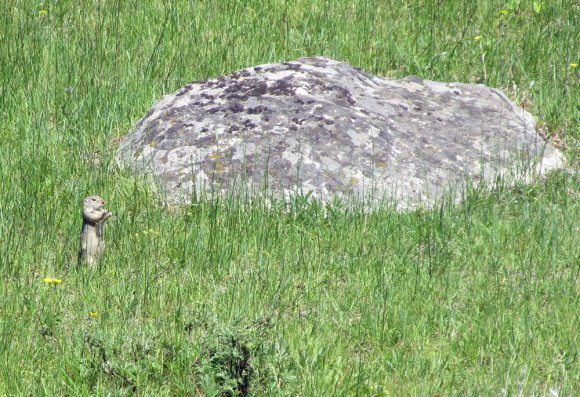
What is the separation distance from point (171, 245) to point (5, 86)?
95.0 inches

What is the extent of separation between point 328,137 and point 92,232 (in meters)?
1.91

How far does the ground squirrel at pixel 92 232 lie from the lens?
15.8ft

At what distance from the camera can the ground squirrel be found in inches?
189

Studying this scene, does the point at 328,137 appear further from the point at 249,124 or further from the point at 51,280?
the point at 51,280

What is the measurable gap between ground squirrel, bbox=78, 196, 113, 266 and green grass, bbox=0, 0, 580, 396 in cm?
9

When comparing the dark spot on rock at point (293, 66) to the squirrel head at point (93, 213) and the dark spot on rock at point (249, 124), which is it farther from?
the squirrel head at point (93, 213)

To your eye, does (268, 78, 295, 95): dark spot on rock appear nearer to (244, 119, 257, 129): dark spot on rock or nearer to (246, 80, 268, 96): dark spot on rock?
(246, 80, 268, 96): dark spot on rock

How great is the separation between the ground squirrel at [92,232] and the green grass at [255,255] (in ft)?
0.31

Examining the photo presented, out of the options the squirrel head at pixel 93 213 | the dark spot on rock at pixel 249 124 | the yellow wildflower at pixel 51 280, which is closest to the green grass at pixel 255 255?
the yellow wildflower at pixel 51 280

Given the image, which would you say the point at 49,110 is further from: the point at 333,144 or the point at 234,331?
the point at 234,331

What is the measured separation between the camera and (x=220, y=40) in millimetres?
7500

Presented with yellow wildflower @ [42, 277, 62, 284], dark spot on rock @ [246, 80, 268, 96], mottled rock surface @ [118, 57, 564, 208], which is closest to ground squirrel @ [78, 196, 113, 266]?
yellow wildflower @ [42, 277, 62, 284]

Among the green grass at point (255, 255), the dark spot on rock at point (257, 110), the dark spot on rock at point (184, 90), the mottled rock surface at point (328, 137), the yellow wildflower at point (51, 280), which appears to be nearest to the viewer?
the green grass at point (255, 255)

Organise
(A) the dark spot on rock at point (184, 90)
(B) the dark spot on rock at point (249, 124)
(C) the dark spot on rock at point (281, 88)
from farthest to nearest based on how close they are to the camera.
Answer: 1. (A) the dark spot on rock at point (184, 90)
2. (C) the dark spot on rock at point (281, 88)
3. (B) the dark spot on rock at point (249, 124)
